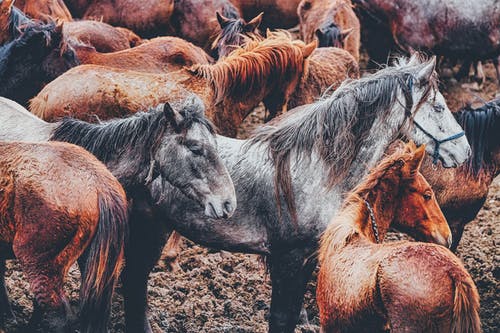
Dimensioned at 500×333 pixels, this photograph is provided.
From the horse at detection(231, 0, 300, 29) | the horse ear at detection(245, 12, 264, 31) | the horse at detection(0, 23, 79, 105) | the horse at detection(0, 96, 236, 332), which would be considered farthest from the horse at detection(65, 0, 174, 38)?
the horse at detection(0, 96, 236, 332)

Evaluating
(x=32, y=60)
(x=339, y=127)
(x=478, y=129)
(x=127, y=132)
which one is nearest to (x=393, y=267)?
(x=339, y=127)

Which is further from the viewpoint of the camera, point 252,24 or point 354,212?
point 252,24

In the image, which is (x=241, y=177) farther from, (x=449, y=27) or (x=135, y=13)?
(x=449, y=27)

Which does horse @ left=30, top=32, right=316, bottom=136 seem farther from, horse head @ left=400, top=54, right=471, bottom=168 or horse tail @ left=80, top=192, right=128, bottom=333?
horse tail @ left=80, top=192, right=128, bottom=333

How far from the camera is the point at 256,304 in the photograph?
7152mm

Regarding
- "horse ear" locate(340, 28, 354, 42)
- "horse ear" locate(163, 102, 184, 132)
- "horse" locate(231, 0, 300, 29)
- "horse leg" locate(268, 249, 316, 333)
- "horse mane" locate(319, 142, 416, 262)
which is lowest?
"horse" locate(231, 0, 300, 29)

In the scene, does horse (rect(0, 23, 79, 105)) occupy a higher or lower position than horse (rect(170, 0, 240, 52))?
higher

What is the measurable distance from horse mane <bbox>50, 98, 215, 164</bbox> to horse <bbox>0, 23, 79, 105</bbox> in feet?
6.68

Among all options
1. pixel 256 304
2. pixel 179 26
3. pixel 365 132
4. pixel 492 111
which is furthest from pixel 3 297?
pixel 179 26

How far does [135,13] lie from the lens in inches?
430

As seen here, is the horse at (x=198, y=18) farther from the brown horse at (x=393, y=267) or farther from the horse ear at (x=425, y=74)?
the brown horse at (x=393, y=267)

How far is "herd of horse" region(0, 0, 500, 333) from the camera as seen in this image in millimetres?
5074

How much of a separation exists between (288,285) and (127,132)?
1.39 metres

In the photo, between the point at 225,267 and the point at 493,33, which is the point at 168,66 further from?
the point at 493,33
